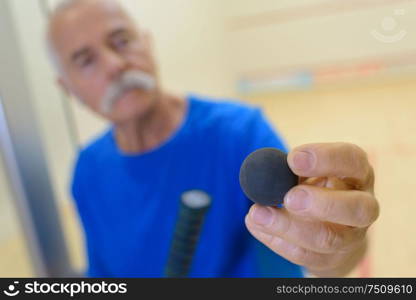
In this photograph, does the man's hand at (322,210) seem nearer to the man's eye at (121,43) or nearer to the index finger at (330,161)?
the index finger at (330,161)

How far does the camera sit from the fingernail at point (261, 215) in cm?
22

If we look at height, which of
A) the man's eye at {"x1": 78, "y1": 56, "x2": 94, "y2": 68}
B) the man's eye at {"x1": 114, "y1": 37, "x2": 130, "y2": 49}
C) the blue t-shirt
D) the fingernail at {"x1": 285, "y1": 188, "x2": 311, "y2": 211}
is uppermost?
the man's eye at {"x1": 114, "y1": 37, "x2": 130, "y2": 49}

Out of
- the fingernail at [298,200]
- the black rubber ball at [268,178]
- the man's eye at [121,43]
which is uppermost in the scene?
the man's eye at [121,43]

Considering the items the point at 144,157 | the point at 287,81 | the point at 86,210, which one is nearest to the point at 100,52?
the point at 144,157

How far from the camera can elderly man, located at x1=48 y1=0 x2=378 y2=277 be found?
0.46m

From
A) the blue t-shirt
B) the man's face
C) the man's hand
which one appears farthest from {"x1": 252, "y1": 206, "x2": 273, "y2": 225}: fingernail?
the man's face

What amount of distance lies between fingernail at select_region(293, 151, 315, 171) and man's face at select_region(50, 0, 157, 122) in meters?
0.47

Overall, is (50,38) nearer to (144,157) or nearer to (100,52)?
(100,52)

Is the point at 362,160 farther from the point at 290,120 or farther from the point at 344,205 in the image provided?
the point at 290,120

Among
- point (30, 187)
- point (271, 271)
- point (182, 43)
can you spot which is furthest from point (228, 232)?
point (182, 43)

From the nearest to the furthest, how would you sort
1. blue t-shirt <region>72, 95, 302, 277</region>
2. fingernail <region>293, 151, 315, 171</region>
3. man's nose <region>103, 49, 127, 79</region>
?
1. fingernail <region>293, 151, 315, 171</region>
2. blue t-shirt <region>72, 95, 302, 277</region>
3. man's nose <region>103, 49, 127, 79</region>

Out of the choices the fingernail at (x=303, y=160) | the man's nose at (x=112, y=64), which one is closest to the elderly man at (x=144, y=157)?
the man's nose at (x=112, y=64)

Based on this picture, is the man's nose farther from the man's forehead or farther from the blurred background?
the blurred background

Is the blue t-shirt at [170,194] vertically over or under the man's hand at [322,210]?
over
